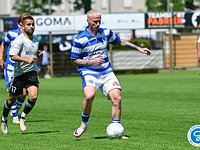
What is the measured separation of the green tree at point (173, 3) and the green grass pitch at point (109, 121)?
48.4m

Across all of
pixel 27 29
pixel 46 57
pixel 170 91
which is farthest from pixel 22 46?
pixel 46 57

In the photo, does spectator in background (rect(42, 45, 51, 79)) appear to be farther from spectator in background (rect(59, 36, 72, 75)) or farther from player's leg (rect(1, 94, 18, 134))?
player's leg (rect(1, 94, 18, 134))

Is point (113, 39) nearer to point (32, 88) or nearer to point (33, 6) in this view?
point (32, 88)

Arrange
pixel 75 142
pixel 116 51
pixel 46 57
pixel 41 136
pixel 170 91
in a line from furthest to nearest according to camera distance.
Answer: pixel 116 51, pixel 46 57, pixel 170 91, pixel 41 136, pixel 75 142

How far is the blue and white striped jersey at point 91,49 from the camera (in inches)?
520

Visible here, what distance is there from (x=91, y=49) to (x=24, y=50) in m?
1.77

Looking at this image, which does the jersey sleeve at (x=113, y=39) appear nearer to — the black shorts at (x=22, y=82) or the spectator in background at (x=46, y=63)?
the black shorts at (x=22, y=82)

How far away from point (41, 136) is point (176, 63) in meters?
Result: 40.9

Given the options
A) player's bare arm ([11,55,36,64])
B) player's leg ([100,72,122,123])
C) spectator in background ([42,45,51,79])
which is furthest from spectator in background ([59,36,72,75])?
player's leg ([100,72,122,123])

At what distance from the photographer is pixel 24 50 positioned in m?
14.5

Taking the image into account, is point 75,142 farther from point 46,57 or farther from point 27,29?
point 46,57

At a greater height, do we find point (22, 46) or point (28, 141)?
point (22, 46)

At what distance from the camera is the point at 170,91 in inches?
1124

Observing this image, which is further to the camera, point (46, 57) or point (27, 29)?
point (46, 57)
